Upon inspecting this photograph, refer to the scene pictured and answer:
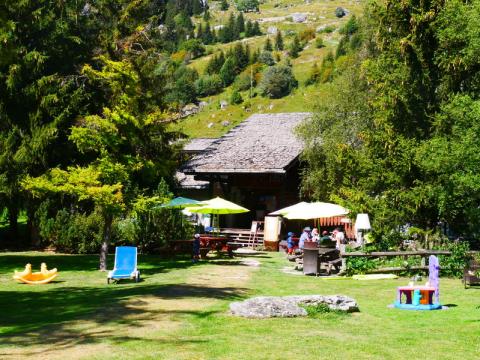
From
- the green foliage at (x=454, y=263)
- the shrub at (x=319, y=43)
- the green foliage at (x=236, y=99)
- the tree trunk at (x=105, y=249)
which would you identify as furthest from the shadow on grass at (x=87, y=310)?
the shrub at (x=319, y=43)

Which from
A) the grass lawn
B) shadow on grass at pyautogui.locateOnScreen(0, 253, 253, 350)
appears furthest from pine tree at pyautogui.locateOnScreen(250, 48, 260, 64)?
the grass lawn

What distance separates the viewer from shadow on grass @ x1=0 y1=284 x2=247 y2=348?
9242mm

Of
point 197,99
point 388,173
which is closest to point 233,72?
point 197,99

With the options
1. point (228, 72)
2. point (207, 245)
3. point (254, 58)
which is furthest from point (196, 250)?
point (254, 58)

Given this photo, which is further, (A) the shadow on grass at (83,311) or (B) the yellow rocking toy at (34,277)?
(B) the yellow rocking toy at (34,277)

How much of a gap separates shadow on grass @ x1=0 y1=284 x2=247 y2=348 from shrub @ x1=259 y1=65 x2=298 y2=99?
115950 mm

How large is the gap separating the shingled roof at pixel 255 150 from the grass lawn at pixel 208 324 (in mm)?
15888

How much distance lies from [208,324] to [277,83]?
12308 cm

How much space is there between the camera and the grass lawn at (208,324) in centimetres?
834

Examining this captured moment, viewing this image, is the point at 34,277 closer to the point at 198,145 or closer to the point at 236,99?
the point at 198,145

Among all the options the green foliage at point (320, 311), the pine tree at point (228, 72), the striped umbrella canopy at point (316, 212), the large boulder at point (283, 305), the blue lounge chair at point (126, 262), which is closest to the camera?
the large boulder at point (283, 305)

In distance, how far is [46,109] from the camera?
96.4ft

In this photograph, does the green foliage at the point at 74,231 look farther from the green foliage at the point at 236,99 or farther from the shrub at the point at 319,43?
the shrub at the point at 319,43

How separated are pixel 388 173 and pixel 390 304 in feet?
30.8
